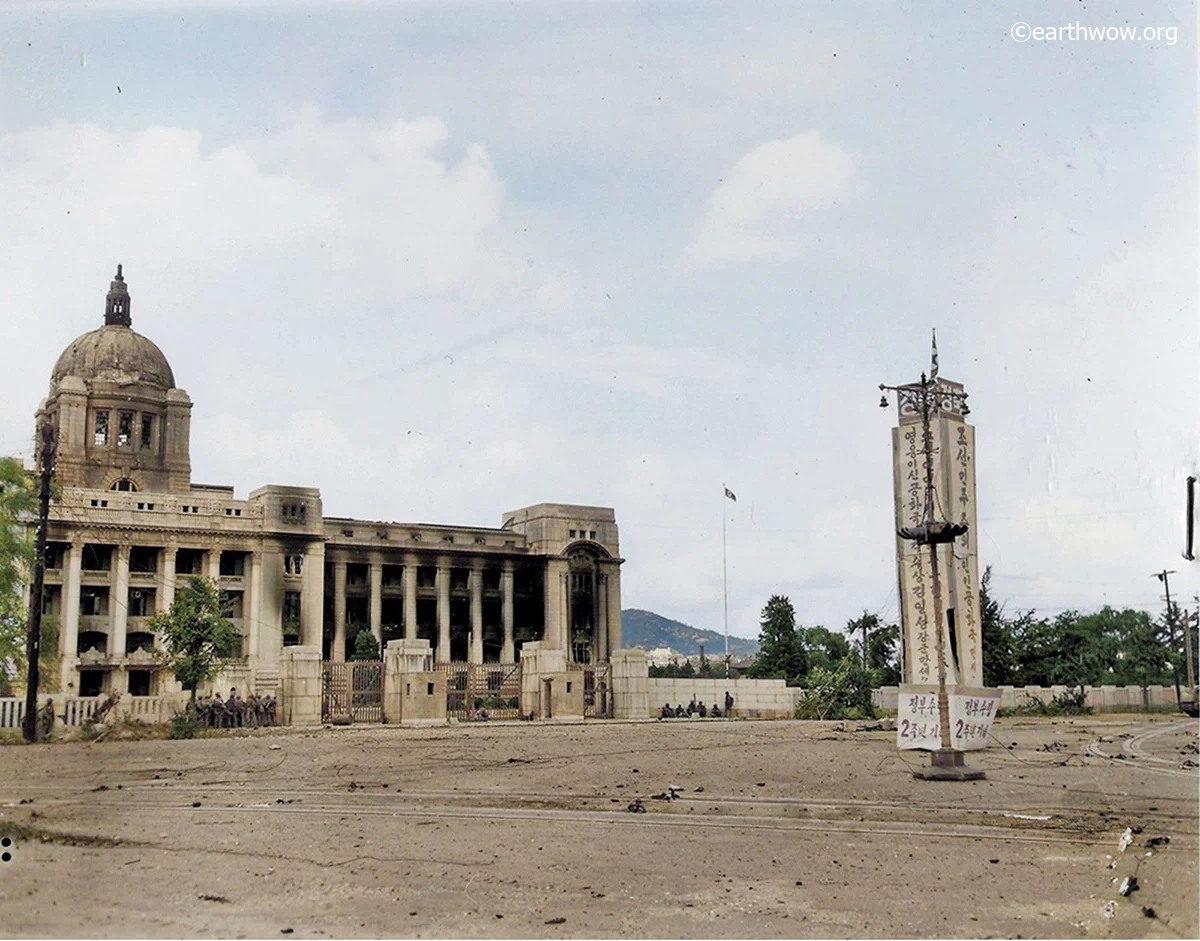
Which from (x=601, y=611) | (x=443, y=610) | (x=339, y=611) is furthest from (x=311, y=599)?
(x=601, y=611)

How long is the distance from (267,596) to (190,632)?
2071 centimetres

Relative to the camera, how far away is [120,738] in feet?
110

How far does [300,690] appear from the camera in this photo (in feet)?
139

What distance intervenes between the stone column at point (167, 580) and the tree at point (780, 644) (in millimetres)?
33046

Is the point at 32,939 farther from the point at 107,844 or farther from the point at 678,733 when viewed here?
the point at 678,733

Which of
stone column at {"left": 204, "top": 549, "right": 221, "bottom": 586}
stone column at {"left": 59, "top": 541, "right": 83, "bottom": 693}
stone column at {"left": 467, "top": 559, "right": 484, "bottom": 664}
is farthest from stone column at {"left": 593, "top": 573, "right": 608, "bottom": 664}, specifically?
stone column at {"left": 59, "top": 541, "right": 83, "bottom": 693}

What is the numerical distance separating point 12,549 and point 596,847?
2479cm

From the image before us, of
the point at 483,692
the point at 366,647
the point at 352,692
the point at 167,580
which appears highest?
the point at 167,580

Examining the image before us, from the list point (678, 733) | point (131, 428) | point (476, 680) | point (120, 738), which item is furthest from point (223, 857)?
point (131, 428)

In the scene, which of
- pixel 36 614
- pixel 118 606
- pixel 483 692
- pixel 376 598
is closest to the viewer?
pixel 36 614

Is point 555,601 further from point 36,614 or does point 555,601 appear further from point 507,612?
point 36,614

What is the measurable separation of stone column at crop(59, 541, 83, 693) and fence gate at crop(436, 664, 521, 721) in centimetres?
2463

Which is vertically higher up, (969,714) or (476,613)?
(476,613)

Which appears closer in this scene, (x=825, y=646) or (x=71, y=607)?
(x=71, y=607)
